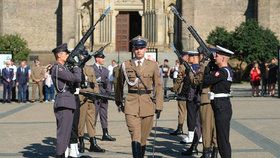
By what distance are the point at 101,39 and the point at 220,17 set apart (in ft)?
32.2

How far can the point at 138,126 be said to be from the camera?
28.2ft

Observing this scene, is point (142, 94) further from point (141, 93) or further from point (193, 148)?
point (193, 148)

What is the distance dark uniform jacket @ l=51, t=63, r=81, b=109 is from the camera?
9016 millimetres

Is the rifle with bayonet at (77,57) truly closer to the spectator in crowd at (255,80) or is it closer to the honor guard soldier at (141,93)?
the honor guard soldier at (141,93)

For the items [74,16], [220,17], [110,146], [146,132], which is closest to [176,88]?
[110,146]

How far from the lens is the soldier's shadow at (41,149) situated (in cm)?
1081

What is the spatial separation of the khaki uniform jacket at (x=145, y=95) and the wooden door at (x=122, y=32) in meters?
35.3

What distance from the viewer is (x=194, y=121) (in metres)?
12.0

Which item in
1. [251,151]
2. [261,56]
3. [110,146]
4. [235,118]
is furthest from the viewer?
[261,56]

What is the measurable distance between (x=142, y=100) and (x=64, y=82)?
141cm

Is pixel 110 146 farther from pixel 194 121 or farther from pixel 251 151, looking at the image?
pixel 251 151

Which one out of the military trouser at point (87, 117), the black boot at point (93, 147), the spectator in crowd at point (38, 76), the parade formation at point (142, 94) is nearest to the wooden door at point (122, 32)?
the spectator in crowd at point (38, 76)

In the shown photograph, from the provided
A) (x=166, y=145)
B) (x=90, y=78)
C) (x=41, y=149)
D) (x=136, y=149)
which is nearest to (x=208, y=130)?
(x=136, y=149)

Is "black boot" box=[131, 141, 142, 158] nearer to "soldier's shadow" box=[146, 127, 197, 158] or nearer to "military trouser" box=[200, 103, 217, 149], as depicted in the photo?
"soldier's shadow" box=[146, 127, 197, 158]
